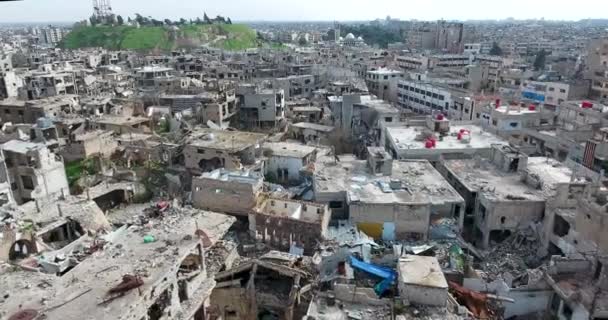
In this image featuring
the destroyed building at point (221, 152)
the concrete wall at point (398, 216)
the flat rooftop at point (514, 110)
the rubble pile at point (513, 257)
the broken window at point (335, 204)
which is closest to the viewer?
the rubble pile at point (513, 257)

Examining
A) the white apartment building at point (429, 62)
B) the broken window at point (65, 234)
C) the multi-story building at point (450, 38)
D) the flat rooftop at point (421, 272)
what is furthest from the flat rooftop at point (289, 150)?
the multi-story building at point (450, 38)

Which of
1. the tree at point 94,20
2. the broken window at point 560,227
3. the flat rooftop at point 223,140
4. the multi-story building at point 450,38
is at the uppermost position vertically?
the tree at point 94,20

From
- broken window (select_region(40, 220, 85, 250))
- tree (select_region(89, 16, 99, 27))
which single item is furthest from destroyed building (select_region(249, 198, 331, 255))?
tree (select_region(89, 16, 99, 27))

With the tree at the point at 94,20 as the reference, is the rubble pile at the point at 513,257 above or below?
below

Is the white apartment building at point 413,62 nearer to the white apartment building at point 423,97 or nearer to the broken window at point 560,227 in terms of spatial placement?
the white apartment building at point 423,97

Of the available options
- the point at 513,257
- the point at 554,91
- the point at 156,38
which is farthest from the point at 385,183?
the point at 156,38

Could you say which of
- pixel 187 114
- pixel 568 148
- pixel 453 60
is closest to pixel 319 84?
pixel 187 114

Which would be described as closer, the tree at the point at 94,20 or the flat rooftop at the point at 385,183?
the flat rooftop at the point at 385,183
